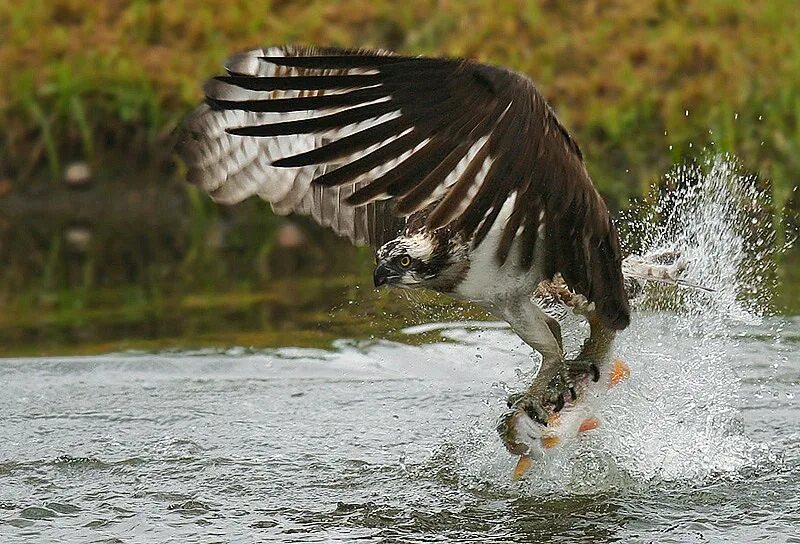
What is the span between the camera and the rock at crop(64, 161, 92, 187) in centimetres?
1004

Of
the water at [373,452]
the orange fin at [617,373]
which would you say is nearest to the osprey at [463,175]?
the orange fin at [617,373]

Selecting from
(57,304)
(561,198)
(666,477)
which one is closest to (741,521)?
(666,477)

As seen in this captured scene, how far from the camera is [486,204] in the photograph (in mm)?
4199

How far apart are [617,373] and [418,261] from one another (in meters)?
0.96

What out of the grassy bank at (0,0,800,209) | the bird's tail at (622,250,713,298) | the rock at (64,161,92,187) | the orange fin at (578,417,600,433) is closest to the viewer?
the orange fin at (578,417,600,433)

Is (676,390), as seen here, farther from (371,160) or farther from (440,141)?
(371,160)

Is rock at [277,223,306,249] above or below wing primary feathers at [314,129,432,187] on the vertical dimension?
below

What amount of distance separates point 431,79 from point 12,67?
261 inches

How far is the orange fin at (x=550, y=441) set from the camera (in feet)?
17.1

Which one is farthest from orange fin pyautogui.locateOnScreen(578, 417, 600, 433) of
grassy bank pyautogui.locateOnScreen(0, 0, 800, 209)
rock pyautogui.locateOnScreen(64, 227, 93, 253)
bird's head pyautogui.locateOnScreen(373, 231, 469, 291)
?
rock pyautogui.locateOnScreen(64, 227, 93, 253)

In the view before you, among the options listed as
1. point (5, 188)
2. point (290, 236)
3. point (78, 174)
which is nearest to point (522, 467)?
point (290, 236)

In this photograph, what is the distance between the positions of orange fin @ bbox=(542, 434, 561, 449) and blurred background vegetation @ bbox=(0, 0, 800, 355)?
10.6ft

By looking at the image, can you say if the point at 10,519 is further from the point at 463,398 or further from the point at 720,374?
the point at 720,374

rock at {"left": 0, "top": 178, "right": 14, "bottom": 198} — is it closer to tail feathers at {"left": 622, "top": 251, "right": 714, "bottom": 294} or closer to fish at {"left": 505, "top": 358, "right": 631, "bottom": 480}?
tail feathers at {"left": 622, "top": 251, "right": 714, "bottom": 294}
